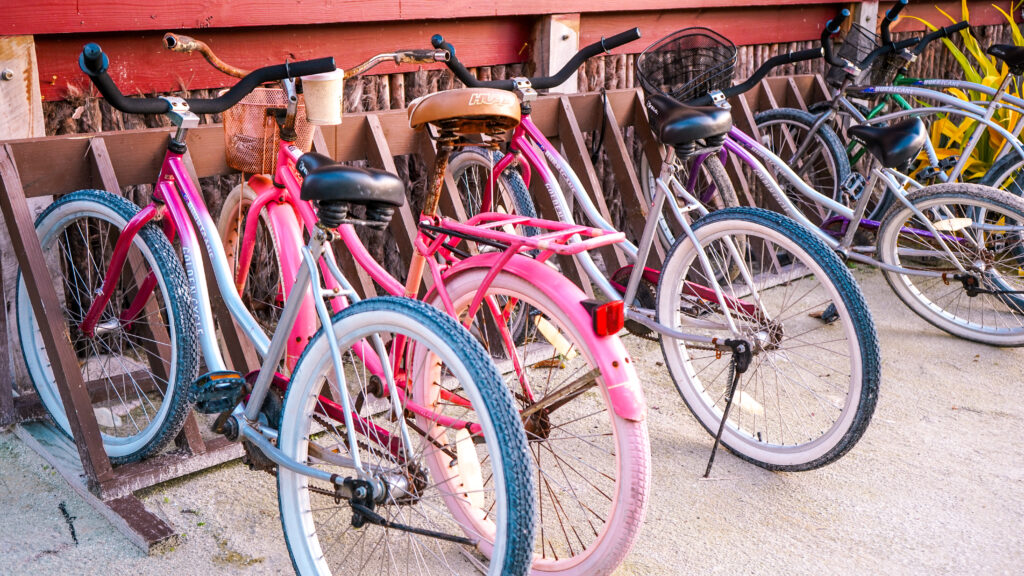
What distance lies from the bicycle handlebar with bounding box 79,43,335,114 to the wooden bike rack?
631mm

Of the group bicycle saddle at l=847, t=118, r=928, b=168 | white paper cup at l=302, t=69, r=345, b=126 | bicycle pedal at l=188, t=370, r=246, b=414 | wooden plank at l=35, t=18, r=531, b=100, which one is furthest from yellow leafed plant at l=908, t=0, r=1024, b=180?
bicycle pedal at l=188, t=370, r=246, b=414

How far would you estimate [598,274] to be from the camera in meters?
3.30

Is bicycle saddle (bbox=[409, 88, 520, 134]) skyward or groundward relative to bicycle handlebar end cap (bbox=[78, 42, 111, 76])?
groundward

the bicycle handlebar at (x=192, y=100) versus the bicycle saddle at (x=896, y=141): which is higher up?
the bicycle handlebar at (x=192, y=100)

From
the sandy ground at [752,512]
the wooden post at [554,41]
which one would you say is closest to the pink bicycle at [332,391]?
the sandy ground at [752,512]

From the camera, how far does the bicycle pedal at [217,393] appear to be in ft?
7.84

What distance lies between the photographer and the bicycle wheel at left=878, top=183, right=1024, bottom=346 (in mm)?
3680

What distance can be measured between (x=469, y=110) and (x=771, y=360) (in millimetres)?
1431

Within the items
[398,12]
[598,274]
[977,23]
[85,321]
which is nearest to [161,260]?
[85,321]

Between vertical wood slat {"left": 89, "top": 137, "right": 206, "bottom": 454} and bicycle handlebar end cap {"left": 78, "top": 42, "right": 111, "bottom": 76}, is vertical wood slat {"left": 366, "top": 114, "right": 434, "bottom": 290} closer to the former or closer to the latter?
vertical wood slat {"left": 89, "top": 137, "right": 206, "bottom": 454}

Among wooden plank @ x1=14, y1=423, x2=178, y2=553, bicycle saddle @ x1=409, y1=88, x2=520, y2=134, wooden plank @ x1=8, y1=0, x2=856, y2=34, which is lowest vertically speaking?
wooden plank @ x1=14, y1=423, x2=178, y2=553

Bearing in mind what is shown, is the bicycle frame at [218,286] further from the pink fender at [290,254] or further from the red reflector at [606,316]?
the red reflector at [606,316]

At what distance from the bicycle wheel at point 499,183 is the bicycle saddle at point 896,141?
50.8 inches

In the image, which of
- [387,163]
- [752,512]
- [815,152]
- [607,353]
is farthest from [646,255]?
[815,152]
